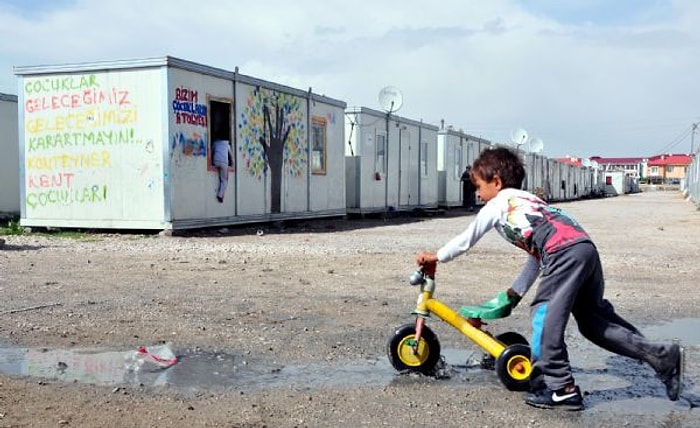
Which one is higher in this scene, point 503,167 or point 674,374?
point 503,167

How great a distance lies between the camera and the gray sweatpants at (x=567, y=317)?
409cm

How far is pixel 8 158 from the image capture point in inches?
777

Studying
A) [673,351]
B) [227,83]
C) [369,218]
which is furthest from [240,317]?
[369,218]

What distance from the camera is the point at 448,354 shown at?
17.7 feet

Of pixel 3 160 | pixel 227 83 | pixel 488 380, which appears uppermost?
pixel 227 83

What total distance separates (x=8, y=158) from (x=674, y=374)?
1910cm

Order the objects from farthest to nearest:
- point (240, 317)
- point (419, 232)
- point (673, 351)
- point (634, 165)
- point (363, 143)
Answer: point (634, 165) → point (363, 143) → point (419, 232) → point (240, 317) → point (673, 351)

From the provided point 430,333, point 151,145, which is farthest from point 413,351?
point 151,145

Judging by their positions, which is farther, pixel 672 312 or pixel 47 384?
pixel 672 312

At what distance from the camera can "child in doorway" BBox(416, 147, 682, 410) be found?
4094 millimetres

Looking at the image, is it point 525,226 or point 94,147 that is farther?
Result: point 94,147

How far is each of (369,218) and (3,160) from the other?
35.3 ft

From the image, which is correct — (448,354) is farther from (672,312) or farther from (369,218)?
(369,218)

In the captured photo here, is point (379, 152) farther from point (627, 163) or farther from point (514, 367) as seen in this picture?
point (627, 163)
